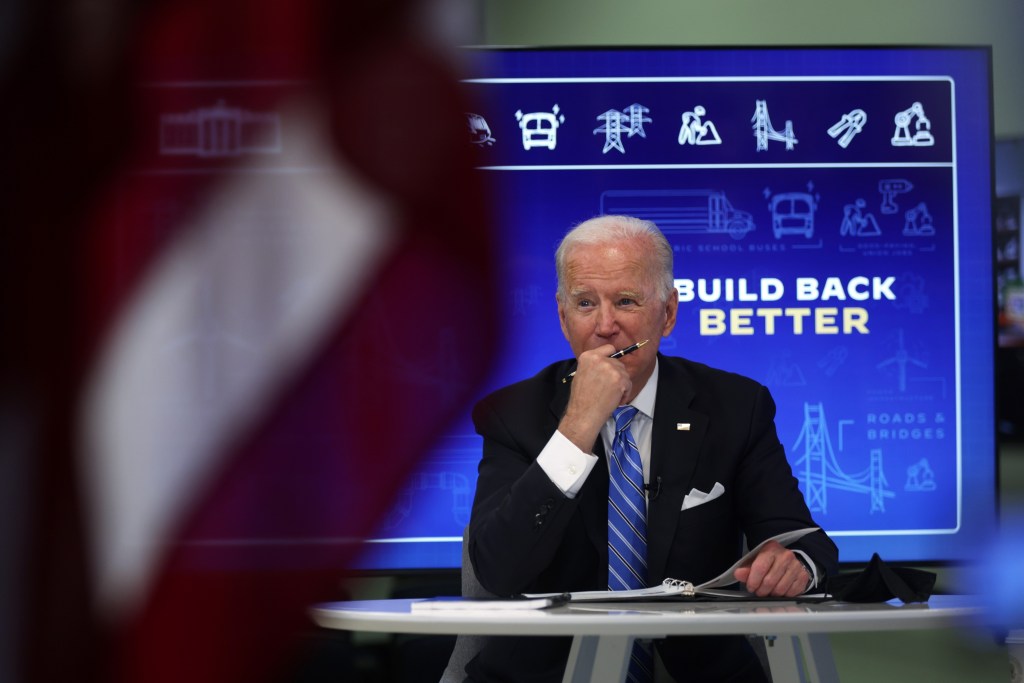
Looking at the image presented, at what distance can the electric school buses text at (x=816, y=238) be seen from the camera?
319cm

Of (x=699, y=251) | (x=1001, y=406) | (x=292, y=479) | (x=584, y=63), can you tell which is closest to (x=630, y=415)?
(x=699, y=251)

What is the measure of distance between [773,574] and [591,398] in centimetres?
46

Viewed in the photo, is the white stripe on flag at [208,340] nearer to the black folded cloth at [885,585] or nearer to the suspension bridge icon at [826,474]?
the black folded cloth at [885,585]

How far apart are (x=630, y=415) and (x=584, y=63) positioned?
1.36 metres

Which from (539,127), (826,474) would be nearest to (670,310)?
(539,127)

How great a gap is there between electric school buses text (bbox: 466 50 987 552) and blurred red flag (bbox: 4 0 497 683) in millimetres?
2988

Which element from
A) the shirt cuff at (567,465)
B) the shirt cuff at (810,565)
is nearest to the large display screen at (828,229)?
the shirt cuff at (567,465)

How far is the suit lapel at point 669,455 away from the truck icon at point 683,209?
3.25 feet

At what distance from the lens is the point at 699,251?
3193 mm

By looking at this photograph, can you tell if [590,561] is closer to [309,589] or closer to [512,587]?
[512,587]

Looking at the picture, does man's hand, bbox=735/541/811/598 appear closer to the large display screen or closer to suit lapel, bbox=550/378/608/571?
suit lapel, bbox=550/378/608/571

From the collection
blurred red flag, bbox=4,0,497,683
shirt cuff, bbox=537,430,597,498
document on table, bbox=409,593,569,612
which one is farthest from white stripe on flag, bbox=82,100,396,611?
shirt cuff, bbox=537,430,597,498

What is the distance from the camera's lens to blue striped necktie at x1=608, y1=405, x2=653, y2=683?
198cm

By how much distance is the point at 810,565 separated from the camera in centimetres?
178
